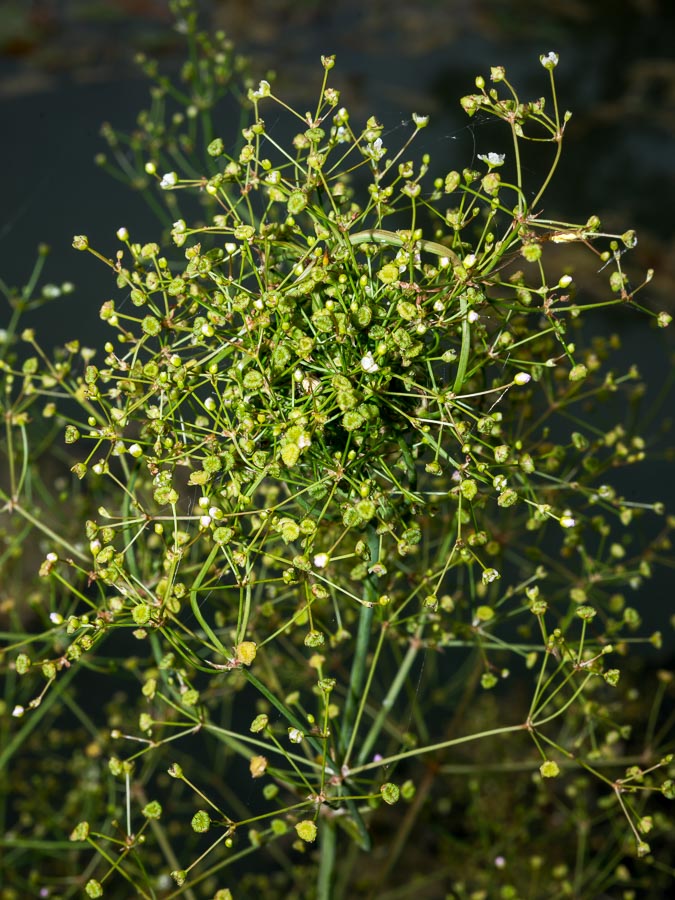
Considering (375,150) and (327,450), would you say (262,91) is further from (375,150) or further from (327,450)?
(327,450)

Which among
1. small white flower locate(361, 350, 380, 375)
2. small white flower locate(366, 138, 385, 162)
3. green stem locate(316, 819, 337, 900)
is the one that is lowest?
green stem locate(316, 819, 337, 900)

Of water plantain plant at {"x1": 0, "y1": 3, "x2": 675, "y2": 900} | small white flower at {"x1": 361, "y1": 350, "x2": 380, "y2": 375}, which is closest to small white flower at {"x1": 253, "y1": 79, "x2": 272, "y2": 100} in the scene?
water plantain plant at {"x1": 0, "y1": 3, "x2": 675, "y2": 900}

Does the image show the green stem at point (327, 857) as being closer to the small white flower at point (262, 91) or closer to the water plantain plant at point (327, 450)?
the water plantain plant at point (327, 450)

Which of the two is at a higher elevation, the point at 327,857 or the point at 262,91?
the point at 262,91

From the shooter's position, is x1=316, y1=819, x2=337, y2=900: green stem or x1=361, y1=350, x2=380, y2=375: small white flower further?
x1=316, y1=819, x2=337, y2=900: green stem

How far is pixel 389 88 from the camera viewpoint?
6.63 ft

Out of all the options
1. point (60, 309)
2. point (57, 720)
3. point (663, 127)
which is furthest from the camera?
A: point (663, 127)

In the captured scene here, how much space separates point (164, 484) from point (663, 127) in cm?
184

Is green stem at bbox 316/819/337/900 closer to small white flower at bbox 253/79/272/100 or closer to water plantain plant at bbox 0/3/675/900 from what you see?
water plantain plant at bbox 0/3/675/900

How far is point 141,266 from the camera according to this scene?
2.04 ft

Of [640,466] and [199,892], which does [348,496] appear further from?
[640,466]

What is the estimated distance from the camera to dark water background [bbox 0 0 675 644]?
1.67m

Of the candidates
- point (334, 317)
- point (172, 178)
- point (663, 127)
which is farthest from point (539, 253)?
point (663, 127)

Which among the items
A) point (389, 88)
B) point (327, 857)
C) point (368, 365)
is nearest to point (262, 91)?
point (368, 365)
